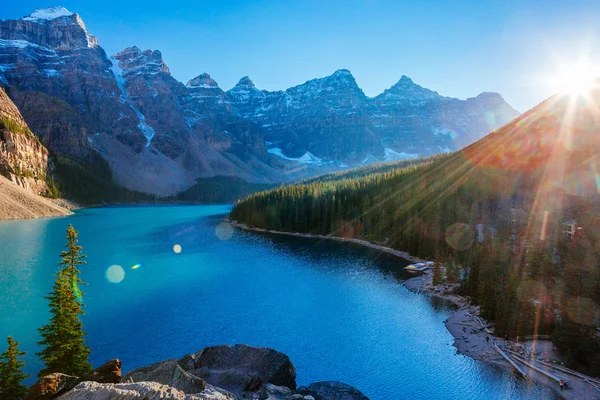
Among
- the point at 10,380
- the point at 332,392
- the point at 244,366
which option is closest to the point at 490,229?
the point at 332,392

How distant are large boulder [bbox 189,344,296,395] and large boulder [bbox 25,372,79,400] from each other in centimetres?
731

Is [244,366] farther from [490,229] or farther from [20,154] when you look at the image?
[20,154]

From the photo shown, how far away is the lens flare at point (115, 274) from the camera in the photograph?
2331 inches

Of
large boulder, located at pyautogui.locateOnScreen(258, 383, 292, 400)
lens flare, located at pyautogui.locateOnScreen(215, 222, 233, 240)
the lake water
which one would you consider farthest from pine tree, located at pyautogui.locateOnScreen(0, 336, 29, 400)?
lens flare, located at pyautogui.locateOnScreen(215, 222, 233, 240)

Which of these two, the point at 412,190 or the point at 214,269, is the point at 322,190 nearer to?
the point at 412,190

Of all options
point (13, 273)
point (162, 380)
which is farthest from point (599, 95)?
point (13, 273)

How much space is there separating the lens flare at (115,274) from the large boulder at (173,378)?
4539cm

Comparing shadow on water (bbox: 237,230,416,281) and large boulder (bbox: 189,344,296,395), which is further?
shadow on water (bbox: 237,230,416,281)

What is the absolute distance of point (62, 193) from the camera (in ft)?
615

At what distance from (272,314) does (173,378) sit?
28.5 metres

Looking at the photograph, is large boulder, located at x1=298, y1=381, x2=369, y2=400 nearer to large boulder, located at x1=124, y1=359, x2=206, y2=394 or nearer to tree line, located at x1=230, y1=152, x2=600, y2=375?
large boulder, located at x1=124, y1=359, x2=206, y2=394

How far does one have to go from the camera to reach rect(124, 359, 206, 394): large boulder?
655 inches

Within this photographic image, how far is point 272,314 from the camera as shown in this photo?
44906 millimetres

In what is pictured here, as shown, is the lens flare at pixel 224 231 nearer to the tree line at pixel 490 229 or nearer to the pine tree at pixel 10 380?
the tree line at pixel 490 229
